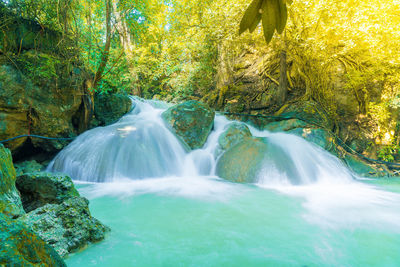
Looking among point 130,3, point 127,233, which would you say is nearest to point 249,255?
point 127,233

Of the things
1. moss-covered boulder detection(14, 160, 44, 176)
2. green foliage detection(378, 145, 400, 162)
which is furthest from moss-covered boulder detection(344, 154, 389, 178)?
moss-covered boulder detection(14, 160, 44, 176)

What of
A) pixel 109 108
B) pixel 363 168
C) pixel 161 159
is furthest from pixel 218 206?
pixel 109 108

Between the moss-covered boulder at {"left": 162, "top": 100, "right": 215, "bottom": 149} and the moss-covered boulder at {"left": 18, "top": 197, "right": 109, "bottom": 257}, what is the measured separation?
4.29 meters

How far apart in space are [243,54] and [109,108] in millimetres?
7569

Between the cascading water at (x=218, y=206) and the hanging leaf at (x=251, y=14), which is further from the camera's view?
the cascading water at (x=218, y=206)

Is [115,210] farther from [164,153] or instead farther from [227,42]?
[227,42]

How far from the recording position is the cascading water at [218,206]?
6.34ft

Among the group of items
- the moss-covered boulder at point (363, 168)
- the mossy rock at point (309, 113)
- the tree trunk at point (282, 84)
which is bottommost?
Result: the moss-covered boulder at point (363, 168)

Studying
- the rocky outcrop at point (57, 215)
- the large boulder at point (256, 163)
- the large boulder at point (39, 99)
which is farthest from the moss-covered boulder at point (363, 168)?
the large boulder at point (39, 99)

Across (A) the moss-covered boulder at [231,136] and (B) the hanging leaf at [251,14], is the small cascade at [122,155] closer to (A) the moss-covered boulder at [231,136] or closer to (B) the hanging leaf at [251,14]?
(A) the moss-covered boulder at [231,136]

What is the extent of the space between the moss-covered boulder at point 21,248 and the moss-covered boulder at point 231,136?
5.17 meters

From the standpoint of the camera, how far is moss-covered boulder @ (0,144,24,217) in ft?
5.10

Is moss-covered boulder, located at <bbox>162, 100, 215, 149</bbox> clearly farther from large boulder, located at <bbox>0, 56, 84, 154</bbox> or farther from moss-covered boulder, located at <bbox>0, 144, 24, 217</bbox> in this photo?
moss-covered boulder, located at <bbox>0, 144, 24, 217</bbox>

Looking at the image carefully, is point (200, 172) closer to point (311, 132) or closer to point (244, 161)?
point (244, 161)
